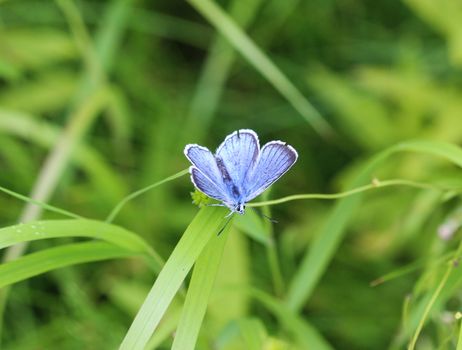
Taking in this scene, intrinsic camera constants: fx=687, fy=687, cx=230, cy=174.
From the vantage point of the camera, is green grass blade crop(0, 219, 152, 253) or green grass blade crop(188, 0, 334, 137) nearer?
green grass blade crop(0, 219, 152, 253)

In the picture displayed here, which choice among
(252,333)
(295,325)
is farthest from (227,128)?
(252,333)

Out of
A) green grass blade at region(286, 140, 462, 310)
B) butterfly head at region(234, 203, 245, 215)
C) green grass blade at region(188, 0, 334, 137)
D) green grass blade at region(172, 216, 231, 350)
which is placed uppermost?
green grass blade at region(188, 0, 334, 137)

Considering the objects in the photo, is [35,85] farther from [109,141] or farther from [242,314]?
[242,314]

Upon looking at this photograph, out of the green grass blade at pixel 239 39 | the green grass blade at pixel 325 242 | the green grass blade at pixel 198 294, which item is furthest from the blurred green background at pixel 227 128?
the green grass blade at pixel 198 294

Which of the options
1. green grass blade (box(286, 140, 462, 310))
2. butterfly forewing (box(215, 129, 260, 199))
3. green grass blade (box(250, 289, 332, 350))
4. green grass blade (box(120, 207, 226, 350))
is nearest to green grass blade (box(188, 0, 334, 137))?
green grass blade (box(286, 140, 462, 310))

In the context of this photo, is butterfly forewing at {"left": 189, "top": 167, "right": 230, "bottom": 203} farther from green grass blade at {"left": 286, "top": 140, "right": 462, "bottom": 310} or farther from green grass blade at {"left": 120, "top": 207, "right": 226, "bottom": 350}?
green grass blade at {"left": 286, "top": 140, "right": 462, "bottom": 310}

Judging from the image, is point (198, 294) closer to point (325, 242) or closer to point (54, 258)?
point (54, 258)

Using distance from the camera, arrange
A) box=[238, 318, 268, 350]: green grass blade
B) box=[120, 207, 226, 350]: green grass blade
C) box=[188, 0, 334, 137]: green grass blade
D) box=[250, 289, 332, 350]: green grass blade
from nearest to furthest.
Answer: box=[120, 207, 226, 350]: green grass blade, box=[238, 318, 268, 350]: green grass blade, box=[250, 289, 332, 350]: green grass blade, box=[188, 0, 334, 137]: green grass blade
